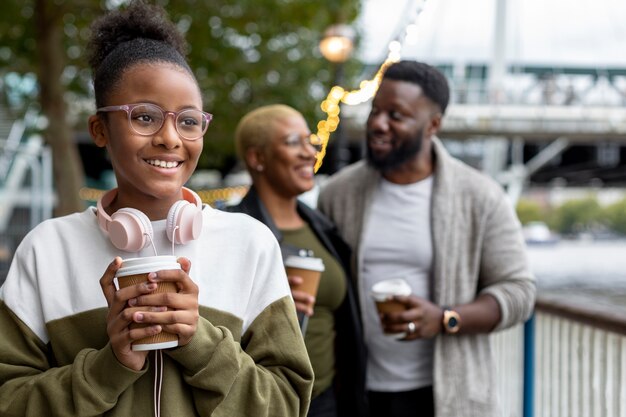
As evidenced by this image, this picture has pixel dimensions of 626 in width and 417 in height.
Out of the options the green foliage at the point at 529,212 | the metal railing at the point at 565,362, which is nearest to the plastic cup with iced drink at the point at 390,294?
the metal railing at the point at 565,362

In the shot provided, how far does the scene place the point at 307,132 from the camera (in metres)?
3.20

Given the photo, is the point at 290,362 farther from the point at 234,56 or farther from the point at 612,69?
the point at 612,69

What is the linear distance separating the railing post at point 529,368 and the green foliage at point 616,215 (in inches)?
5097

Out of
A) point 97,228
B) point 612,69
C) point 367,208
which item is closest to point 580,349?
point 367,208

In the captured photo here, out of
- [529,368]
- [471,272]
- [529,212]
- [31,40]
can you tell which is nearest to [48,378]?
[471,272]

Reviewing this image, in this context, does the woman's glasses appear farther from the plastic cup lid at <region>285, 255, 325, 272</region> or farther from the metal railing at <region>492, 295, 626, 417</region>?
the metal railing at <region>492, 295, 626, 417</region>

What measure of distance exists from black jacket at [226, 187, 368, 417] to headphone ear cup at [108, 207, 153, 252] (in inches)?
50.6

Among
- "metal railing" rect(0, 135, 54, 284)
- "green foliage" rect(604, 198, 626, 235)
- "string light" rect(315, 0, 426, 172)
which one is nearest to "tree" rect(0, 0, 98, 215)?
"metal railing" rect(0, 135, 54, 284)

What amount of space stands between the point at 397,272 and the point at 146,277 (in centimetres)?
179

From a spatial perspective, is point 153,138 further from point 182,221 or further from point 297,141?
point 297,141

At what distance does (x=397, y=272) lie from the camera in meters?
3.06

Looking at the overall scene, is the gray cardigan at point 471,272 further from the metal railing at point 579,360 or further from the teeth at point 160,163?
the teeth at point 160,163

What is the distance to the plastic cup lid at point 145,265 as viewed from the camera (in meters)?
1.41

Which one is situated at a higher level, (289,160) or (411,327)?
(289,160)
